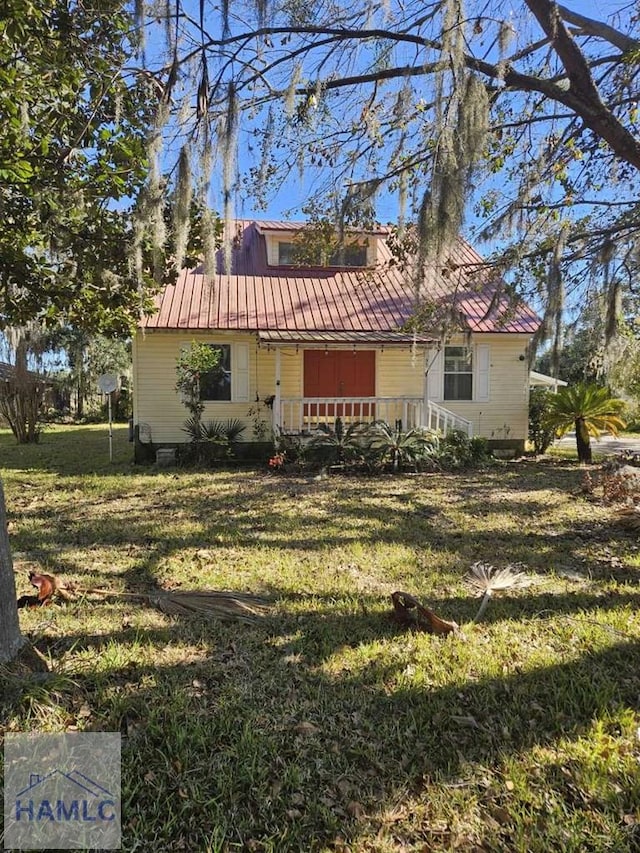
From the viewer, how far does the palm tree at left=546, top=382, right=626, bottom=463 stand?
36.0ft

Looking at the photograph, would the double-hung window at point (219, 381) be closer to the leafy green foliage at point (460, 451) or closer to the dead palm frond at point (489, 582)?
the leafy green foliage at point (460, 451)

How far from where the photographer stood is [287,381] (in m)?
12.1

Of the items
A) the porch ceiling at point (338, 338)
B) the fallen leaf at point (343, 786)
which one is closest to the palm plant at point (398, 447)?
the porch ceiling at point (338, 338)

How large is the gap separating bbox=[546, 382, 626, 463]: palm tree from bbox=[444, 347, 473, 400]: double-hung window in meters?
2.01

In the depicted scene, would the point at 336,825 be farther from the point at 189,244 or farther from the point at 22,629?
the point at 189,244

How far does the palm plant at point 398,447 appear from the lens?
9.96 metres

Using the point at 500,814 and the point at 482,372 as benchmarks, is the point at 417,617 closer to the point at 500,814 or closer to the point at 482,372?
the point at 500,814

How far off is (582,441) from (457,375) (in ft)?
10.6

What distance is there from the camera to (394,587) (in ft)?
13.6

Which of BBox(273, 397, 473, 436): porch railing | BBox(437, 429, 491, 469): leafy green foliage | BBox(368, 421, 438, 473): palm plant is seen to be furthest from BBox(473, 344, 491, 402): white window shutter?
BBox(368, 421, 438, 473): palm plant

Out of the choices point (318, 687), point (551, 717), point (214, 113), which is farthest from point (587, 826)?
point (214, 113)

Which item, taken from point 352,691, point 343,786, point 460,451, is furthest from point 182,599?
point 460,451

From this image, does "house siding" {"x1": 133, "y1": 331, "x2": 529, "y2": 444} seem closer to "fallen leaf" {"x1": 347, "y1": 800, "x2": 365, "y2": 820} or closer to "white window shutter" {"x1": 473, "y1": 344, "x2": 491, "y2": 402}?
"white window shutter" {"x1": 473, "y1": 344, "x2": 491, "y2": 402}

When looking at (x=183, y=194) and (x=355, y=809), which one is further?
(x=183, y=194)
